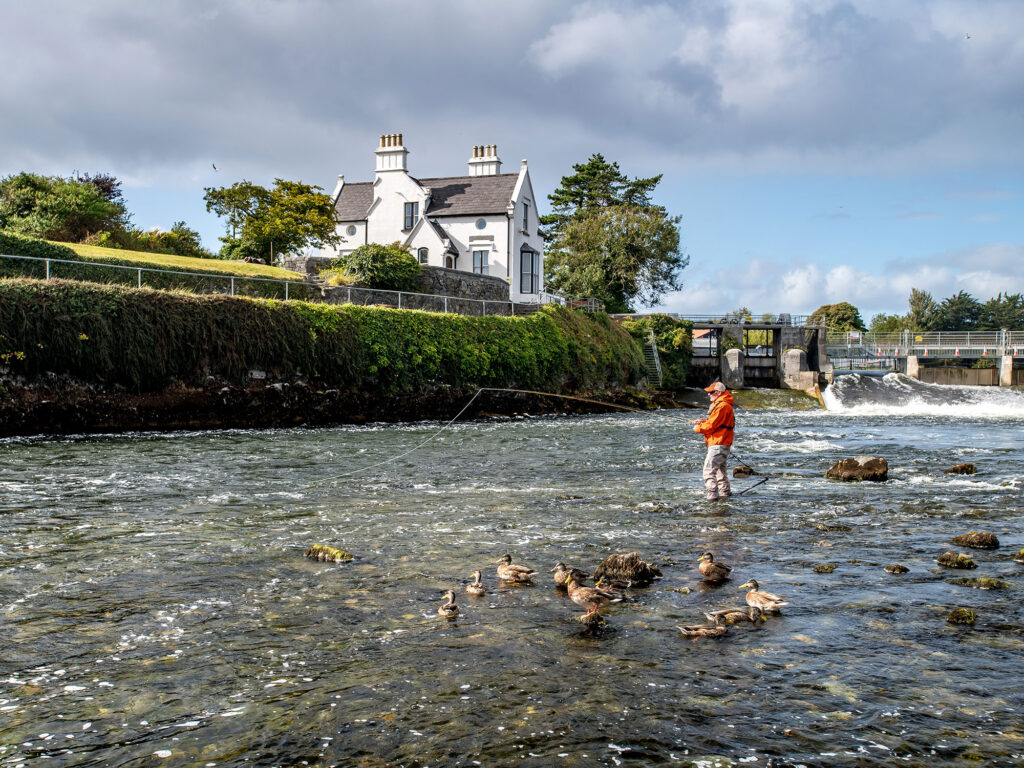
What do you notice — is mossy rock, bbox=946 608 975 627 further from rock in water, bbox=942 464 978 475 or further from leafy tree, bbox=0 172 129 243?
leafy tree, bbox=0 172 129 243

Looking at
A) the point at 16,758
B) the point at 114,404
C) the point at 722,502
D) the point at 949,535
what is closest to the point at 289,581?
the point at 16,758

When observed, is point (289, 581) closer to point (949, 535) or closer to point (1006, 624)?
point (1006, 624)

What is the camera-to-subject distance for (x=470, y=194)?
54.8 m

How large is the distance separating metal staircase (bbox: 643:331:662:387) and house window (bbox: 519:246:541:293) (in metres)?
11.2

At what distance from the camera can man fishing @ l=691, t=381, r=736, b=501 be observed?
12008mm

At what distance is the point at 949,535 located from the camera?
31.6 feet

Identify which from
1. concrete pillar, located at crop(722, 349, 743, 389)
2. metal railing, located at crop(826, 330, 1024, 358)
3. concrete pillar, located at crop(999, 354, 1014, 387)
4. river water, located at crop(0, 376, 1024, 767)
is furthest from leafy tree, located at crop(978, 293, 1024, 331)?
river water, located at crop(0, 376, 1024, 767)

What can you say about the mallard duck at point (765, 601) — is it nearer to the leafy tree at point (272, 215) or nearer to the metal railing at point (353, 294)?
the metal railing at point (353, 294)

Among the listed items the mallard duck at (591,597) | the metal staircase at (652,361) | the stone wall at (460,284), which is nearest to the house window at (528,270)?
the stone wall at (460,284)

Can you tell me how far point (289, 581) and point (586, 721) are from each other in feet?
12.2

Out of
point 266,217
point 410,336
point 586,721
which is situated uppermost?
point 266,217

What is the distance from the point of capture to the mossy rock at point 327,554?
8.10 metres

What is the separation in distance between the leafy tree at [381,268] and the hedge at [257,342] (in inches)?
194

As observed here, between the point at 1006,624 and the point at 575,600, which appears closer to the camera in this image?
the point at 1006,624
